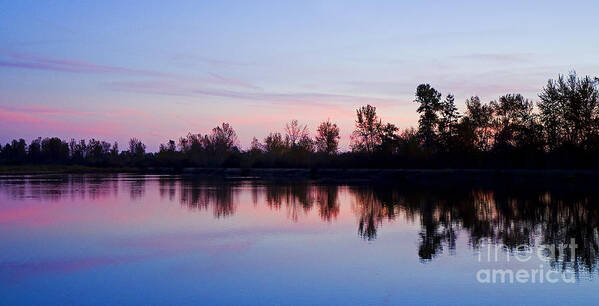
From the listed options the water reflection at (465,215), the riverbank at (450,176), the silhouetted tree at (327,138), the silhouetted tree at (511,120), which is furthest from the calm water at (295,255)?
the silhouetted tree at (327,138)

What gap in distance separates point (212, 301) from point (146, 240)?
23.0ft

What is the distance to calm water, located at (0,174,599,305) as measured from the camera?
950cm

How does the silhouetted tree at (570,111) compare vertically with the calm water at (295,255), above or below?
above

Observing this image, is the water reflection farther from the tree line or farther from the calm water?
the tree line

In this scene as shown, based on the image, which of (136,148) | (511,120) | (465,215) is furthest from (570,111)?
(136,148)

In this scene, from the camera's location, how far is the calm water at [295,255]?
9.50 m

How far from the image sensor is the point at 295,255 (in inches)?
517

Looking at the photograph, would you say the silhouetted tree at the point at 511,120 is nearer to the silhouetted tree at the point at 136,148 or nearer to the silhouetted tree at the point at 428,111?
the silhouetted tree at the point at 428,111

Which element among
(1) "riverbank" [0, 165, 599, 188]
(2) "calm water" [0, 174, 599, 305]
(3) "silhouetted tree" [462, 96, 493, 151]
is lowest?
(2) "calm water" [0, 174, 599, 305]

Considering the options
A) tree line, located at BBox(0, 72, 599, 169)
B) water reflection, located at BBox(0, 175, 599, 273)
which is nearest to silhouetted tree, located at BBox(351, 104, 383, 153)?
tree line, located at BBox(0, 72, 599, 169)

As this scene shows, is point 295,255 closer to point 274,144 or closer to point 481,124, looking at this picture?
point 481,124

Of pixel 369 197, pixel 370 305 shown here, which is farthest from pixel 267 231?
pixel 369 197

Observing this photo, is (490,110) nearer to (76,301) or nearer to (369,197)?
(369,197)

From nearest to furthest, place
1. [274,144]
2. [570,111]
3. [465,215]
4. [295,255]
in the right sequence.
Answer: [295,255] → [465,215] → [570,111] → [274,144]
